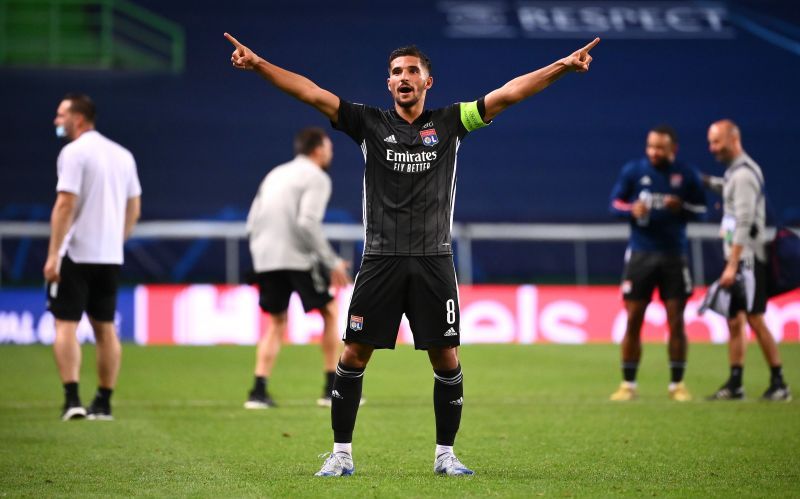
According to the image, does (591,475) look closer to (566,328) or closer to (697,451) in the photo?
(697,451)

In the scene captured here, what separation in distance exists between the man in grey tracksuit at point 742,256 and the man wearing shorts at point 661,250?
270 millimetres

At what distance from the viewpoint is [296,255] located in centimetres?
895

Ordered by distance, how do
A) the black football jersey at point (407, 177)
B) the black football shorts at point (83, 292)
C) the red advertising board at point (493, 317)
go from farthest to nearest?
A: the red advertising board at point (493, 317) < the black football shorts at point (83, 292) < the black football jersey at point (407, 177)

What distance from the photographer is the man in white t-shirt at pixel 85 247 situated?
25.2 feet

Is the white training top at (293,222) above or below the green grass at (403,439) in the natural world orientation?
above

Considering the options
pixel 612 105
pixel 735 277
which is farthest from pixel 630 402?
pixel 612 105

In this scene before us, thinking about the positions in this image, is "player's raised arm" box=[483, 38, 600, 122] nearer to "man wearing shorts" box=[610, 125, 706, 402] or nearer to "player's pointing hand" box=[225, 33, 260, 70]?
"player's pointing hand" box=[225, 33, 260, 70]

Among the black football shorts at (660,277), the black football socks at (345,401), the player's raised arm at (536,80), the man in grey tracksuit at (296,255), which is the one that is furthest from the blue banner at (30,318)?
the player's raised arm at (536,80)

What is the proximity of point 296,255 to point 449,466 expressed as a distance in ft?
12.6

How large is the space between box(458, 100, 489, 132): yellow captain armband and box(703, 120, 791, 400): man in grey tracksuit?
3.96 m

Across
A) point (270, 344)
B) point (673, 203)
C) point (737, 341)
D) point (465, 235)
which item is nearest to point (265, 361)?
point (270, 344)

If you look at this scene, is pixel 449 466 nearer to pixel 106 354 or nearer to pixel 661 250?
pixel 106 354

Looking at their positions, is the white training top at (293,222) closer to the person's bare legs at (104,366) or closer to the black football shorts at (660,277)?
the person's bare legs at (104,366)

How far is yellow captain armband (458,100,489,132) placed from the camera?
5449mm
